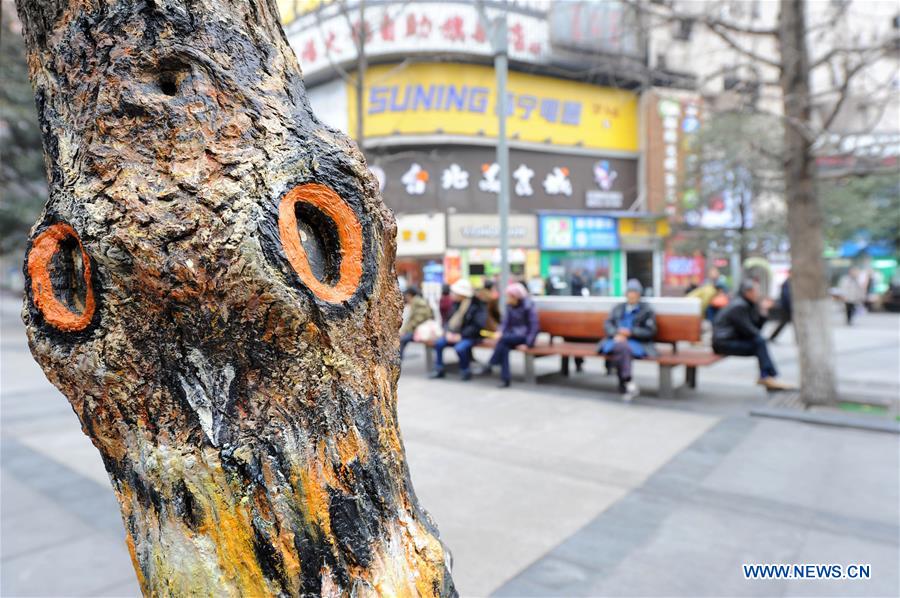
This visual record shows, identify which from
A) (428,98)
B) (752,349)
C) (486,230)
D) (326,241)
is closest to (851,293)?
(486,230)

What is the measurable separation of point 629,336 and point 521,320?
5.05 ft

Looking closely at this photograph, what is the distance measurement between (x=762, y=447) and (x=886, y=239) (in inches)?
1026

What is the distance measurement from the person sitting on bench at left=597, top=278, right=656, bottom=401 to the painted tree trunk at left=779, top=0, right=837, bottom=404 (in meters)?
1.60

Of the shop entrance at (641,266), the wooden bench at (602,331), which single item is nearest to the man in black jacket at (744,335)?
the wooden bench at (602,331)

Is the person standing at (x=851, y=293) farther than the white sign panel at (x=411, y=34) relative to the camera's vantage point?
No

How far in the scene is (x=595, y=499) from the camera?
409 centimetres

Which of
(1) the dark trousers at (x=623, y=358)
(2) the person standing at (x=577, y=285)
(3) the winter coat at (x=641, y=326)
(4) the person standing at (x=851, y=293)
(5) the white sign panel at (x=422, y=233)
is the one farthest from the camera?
(2) the person standing at (x=577, y=285)

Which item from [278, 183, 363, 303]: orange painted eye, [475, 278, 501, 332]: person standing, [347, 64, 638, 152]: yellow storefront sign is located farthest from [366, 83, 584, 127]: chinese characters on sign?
[278, 183, 363, 303]: orange painted eye

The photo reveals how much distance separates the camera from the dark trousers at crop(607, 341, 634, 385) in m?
7.08

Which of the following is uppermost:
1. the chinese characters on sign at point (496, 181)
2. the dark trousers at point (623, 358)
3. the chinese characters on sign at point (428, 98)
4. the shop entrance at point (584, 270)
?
the chinese characters on sign at point (428, 98)

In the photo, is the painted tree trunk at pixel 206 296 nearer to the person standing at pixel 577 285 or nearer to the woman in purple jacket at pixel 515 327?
the woman in purple jacket at pixel 515 327

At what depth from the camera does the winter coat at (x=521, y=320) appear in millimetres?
8102

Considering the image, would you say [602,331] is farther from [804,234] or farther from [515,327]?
[804,234]

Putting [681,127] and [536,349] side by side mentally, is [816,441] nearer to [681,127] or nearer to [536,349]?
[536,349]
